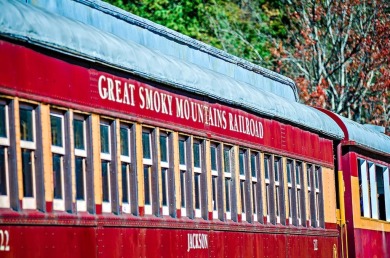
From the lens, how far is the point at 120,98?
33.3ft

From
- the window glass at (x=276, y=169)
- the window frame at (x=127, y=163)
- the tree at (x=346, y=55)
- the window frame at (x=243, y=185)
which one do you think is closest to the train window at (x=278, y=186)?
the window glass at (x=276, y=169)

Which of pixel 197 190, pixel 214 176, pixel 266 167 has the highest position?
pixel 266 167

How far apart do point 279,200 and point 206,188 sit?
9.49ft

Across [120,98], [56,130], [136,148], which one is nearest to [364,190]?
[136,148]

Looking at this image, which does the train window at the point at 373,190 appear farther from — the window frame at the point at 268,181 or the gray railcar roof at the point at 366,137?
the window frame at the point at 268,181

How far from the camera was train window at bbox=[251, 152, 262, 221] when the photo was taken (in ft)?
45.5

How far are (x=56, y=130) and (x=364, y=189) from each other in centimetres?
1030

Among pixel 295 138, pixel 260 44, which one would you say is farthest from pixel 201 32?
pixel 295 138

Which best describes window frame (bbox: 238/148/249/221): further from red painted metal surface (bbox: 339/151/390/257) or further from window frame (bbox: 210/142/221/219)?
red painted metal surface (bbox: 339/151/390/257)

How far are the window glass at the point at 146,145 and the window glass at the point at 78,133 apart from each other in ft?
4.32

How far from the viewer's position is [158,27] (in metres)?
12.9

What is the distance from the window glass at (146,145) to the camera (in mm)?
10641

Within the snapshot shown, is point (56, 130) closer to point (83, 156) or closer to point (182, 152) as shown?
point (83, 156)

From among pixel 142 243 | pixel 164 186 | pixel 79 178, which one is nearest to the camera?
pixel 79 178
